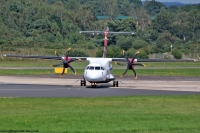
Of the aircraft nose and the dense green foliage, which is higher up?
the dense green foliage

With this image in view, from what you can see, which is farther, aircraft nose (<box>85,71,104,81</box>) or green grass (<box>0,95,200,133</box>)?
aircraft nose (<box>85,71,104,81</box>)

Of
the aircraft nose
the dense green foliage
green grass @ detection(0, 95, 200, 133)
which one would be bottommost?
green grass @ detection(0, 95, 200, 133)

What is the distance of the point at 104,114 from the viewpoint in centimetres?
2394

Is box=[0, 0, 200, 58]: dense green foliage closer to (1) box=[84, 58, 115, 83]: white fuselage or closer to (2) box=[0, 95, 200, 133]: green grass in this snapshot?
(1) box=[84, 58, 115, 83]: white fuselage

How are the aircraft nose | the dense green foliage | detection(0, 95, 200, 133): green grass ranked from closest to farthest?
detection(0, 95, 200, 133): green grass
the aircraft nose
the dense green foliage

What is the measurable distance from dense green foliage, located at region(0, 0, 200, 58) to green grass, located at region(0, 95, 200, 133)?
50.8 meters

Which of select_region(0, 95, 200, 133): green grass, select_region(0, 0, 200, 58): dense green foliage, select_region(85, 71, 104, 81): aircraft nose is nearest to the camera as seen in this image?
select_region(0, 95, 200, 133): green grass

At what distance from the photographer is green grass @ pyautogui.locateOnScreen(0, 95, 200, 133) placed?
20.2 m

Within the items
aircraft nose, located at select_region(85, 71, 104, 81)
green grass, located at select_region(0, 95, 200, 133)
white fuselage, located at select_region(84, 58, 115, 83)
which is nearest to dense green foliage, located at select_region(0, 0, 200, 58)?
white fuselage, located at select_region(84, 58, 115, 83)

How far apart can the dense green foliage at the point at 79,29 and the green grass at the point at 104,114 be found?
167 feet

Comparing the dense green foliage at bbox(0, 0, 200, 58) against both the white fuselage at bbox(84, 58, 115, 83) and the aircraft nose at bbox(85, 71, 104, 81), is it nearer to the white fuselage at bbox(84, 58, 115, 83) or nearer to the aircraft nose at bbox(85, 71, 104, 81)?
the white fuselage at bbox(84, 58, 115, 83)

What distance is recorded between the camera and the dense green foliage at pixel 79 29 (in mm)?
96131

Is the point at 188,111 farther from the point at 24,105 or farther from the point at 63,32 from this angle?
Result: the point at 63,32

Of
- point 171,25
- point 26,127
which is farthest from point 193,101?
point 171,25
